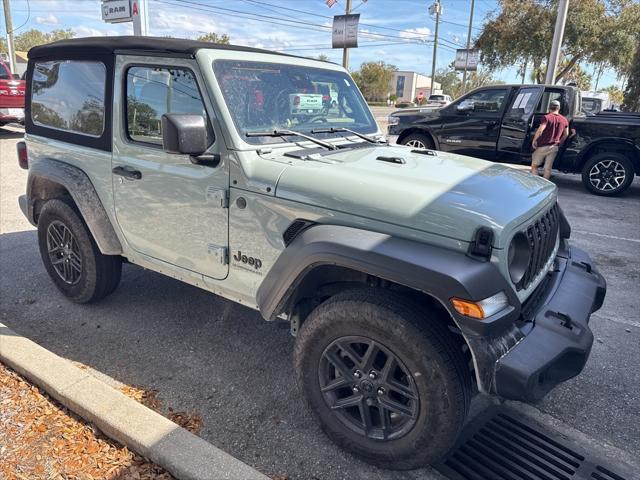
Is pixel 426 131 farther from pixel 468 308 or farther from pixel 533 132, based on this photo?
pixel 468 308

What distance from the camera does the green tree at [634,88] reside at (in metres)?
20.4

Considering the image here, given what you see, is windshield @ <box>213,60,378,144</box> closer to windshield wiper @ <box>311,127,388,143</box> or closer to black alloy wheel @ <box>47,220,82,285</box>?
windshield wiper @ <box>311,127,388,143</box>

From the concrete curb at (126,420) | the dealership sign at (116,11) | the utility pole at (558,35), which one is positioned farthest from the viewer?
the utility pole at (558,35)

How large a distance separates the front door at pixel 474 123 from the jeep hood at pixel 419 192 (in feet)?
23.1

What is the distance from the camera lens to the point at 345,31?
1770 cm

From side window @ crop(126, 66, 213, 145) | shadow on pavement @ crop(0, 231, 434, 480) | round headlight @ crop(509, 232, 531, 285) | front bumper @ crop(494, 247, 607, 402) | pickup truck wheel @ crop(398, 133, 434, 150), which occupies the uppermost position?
side window @ crop(126, 66, 213, 145)

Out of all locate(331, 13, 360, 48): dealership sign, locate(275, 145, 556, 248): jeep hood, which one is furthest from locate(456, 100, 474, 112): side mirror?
A: locate(331, 13, 360, 48): dealership sign

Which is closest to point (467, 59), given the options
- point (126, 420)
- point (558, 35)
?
point (558, 35)

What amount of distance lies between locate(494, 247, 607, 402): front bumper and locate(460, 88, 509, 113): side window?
738 cm

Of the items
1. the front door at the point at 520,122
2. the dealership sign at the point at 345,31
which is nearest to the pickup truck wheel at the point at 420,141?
the front door at the point at 520,122

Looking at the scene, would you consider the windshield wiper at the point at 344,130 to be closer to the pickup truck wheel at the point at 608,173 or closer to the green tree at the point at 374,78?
the pickup truck wheel at the point at 608,173

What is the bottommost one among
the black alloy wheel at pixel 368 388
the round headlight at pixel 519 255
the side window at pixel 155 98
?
the black alloy wheel at pixel 368 388

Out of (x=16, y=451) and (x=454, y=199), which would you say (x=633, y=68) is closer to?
(x=454, y=199)

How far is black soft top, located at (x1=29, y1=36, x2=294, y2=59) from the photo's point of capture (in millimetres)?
2873
